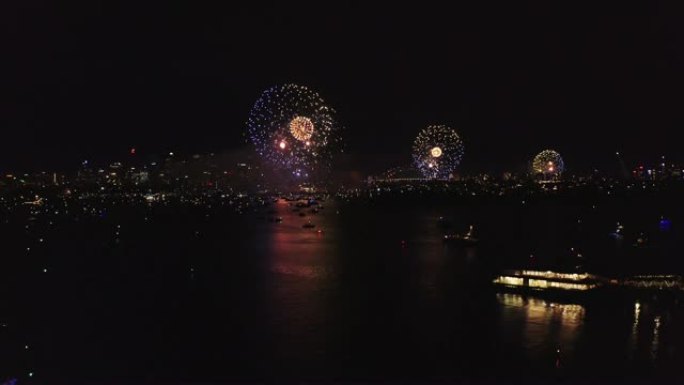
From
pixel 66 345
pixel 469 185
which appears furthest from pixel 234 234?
pixel 469 185

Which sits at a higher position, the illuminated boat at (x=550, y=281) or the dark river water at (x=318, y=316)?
the illuminated boat at (x=550, y=281)

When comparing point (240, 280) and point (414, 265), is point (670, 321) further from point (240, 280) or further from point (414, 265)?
point (240, 280)

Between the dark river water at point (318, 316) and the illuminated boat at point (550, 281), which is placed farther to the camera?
the illuminated boat at point (550, 281)

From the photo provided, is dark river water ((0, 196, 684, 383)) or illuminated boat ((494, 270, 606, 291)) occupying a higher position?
illuminated boat ((494, 270, 606, 291))

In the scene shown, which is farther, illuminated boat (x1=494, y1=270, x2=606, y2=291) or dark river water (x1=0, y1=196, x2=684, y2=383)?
illuminated boat (x1=494, y1=270, x2=606, y2=291)
